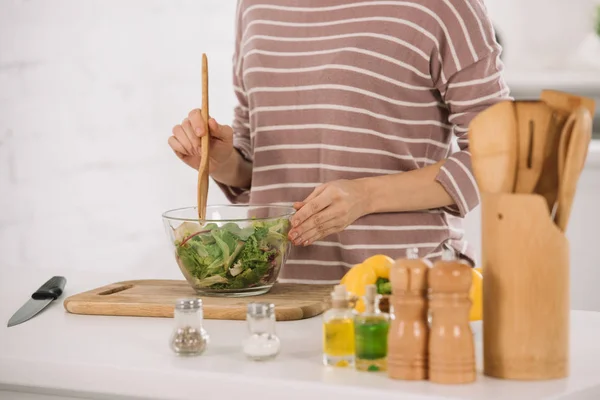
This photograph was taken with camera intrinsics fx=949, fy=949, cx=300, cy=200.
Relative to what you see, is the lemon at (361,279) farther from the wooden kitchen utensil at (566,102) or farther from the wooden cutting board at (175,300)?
the wooden kitchen utensil at (566,102)

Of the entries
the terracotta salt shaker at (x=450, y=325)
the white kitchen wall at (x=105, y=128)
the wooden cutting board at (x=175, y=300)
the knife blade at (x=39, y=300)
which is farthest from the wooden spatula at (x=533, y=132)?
the white kitchen wall at (x=105, y=128)

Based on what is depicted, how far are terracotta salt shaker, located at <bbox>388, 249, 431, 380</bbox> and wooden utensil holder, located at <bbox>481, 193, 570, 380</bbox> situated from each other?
0.27 feet

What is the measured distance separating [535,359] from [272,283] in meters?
0.57

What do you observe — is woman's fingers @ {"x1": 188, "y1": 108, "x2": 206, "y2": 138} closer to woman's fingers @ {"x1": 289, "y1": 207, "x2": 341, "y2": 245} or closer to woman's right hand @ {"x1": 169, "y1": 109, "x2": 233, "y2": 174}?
woman's right hand @ {"x1": 169, "y1": 109, "x2": 233, "y2": 174}

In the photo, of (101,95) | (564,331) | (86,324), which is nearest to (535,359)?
(564,331)

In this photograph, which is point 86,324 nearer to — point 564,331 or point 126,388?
point 126,388

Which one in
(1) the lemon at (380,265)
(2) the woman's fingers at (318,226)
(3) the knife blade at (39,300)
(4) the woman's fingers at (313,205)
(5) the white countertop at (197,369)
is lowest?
(5) the white countertop at (197,369)

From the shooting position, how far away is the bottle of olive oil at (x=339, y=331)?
3.60 feet

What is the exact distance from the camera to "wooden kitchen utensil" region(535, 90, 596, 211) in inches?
40.2

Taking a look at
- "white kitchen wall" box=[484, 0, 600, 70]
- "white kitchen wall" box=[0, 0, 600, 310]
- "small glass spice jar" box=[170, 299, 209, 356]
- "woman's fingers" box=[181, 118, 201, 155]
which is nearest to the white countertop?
"small glass spice jar" box=[170, 299, 209, 356]

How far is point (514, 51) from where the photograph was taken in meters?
3.41

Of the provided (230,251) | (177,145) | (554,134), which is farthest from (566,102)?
(177,145)

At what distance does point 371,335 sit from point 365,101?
0.74 m

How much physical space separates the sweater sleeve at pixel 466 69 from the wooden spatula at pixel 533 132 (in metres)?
0.63
